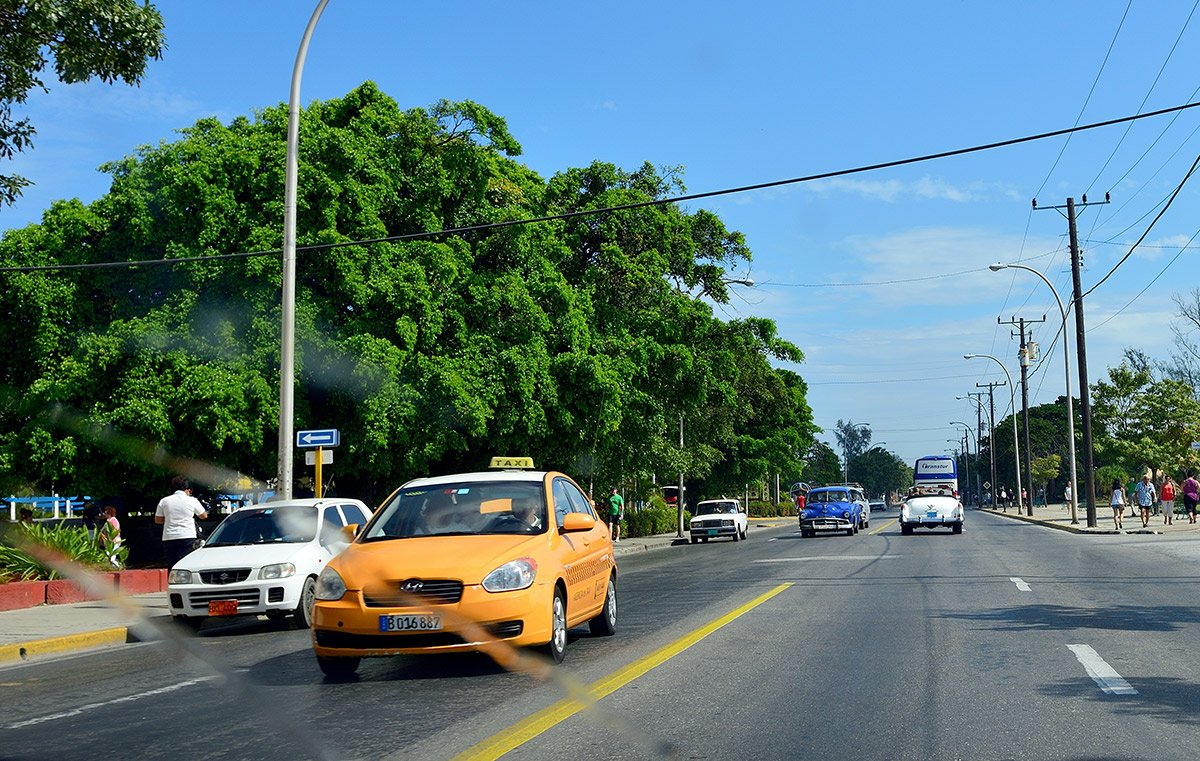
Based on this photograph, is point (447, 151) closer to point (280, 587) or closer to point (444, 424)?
point (444, 424)

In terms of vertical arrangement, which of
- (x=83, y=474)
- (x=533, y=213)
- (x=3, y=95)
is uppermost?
(x=533, y=213)

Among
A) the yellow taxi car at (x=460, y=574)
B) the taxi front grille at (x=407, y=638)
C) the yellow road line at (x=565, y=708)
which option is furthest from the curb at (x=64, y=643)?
the yellow road line at (x=565, y=708)

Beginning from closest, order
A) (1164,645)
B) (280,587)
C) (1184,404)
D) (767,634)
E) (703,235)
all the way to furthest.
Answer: (1164,645) < (767,634) < (280,587) < (703,235) < (1184,404)

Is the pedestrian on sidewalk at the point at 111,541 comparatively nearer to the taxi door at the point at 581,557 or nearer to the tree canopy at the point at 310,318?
the tree canopy at the point at 310,318

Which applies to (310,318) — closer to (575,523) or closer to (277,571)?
(277,571)

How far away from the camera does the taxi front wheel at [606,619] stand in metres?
11.5

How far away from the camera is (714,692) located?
8.14 metres

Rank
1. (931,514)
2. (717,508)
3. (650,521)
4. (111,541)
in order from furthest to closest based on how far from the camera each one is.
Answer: (650,521), (717,508), (931,514), (111,541)

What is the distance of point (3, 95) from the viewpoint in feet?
41.9

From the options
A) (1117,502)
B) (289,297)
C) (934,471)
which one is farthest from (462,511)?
(934,471)

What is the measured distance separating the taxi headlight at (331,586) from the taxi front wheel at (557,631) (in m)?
1.64

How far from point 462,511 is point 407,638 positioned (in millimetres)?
1717

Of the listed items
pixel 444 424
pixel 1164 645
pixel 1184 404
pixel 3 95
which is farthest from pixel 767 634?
pixel 1184 404

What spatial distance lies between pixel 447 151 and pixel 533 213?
4.88 m
